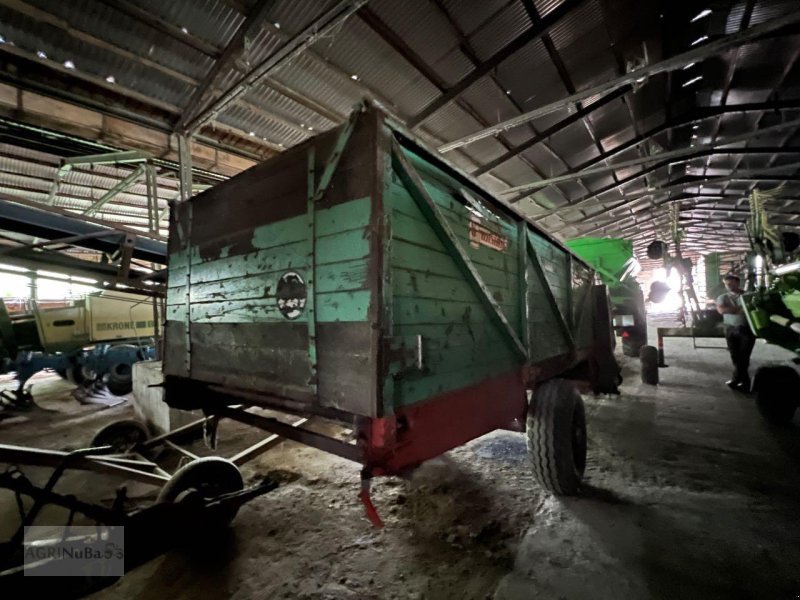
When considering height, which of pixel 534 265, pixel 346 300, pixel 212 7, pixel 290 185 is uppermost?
pixel 212 7

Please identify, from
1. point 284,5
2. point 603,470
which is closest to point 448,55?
point 284,5

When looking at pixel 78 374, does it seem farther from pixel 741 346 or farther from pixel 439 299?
pixel 741 346

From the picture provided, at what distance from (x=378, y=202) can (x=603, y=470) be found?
4093mm

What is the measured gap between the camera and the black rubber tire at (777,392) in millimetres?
4633

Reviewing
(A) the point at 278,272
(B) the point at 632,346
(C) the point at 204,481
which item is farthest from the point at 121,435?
(B) the point at 632,346

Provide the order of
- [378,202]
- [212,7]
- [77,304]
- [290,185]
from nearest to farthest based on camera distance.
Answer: [378,202] < [290,185] < [212,7] < [77,304]

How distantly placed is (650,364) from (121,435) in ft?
32.6

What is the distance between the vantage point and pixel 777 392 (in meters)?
4.78

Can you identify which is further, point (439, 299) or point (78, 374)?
point (78, 374)

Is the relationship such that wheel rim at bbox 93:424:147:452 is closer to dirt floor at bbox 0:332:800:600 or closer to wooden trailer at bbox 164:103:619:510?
dirt floor at bbox 0:332:800:600

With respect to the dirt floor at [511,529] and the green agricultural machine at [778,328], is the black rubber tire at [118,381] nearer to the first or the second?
the dirt floor at [511,529]

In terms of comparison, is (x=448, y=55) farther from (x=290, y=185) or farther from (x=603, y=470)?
(x=603, y=470)

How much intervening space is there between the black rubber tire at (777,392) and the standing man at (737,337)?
1713 mm

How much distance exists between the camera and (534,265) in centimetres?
324
